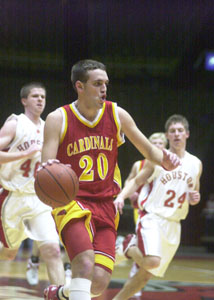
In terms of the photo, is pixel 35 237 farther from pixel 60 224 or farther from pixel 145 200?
pixel 60 224

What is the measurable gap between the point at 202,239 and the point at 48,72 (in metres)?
6.08

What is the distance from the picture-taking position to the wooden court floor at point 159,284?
18.5 ft

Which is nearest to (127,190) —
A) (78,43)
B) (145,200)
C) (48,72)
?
(145,200)

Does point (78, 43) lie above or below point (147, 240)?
above

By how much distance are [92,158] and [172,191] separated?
216 cm

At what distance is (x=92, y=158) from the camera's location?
364 centimetres

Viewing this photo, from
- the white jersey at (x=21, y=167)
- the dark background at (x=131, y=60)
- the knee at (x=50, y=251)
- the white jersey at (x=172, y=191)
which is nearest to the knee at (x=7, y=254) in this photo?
the white jersey at (x=21, y=167)

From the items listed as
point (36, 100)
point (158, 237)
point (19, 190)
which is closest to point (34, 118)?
point (36, 100)

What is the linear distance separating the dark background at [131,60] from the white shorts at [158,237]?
8985 millimetres

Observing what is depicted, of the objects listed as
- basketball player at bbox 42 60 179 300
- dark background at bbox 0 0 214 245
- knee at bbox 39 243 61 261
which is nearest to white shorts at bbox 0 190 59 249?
knee at bbox 39 243 61 261

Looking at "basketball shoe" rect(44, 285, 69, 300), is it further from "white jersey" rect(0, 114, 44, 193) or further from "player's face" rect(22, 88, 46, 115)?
"player's face" rect(22, 88, 46, 115)

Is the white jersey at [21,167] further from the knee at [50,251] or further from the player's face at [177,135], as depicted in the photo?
the player's face at [177,135]

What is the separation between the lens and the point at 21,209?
5.45 meters

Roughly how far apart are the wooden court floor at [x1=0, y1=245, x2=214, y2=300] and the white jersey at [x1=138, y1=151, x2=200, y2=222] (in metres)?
0.87
